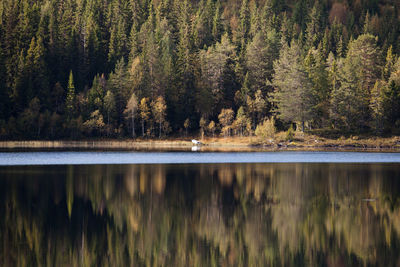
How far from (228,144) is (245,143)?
4532 mm

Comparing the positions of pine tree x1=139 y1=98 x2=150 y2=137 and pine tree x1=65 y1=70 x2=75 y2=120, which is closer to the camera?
pine tree x1=65 y1=70 x2=75 y2=120

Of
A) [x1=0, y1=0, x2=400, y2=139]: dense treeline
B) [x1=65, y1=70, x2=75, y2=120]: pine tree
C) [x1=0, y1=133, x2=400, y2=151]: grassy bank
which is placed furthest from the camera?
[x1=65, y1=70, x2=75, y2=120]: pine tree

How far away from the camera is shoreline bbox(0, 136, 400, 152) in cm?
9375

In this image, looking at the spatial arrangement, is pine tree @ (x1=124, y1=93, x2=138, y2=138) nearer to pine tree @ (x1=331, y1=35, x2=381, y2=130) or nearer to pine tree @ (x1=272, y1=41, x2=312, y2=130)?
pine tree @ (x1=272, y1=41, x2=312, y2=130)

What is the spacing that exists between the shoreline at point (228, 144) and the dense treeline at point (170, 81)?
2965mm

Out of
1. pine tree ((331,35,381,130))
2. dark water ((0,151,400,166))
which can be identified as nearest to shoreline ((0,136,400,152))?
pine tree ((331,35,381,130))

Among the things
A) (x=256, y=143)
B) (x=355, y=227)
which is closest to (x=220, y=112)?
(x=256, y=143)

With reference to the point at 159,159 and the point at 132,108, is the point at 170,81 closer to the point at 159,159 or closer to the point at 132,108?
the point at 132,108

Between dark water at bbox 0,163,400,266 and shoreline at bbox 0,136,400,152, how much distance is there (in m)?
51.7

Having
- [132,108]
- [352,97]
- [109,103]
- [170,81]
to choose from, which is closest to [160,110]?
[132,108]

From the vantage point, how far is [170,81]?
12281 cm

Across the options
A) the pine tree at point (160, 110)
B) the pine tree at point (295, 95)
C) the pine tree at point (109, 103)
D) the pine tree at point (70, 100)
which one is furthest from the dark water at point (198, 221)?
the pine tree at point (70, 100)

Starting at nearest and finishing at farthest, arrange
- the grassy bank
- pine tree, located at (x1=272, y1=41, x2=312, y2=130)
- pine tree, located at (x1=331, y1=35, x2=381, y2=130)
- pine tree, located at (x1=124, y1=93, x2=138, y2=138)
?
1. the grassy bank
2. pine tree, located at (x1=331, y1=35, x2=381, y2=130)
3. pine tree, located at (x1=272, y1=41, x2=312, y2=130)
4. pine tree, located at (x1=124, y1=93, x2=138, y2=138)

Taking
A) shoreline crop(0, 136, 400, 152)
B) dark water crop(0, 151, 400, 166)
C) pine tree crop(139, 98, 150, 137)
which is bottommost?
shoreline crop(0, 136, 400, 152)
